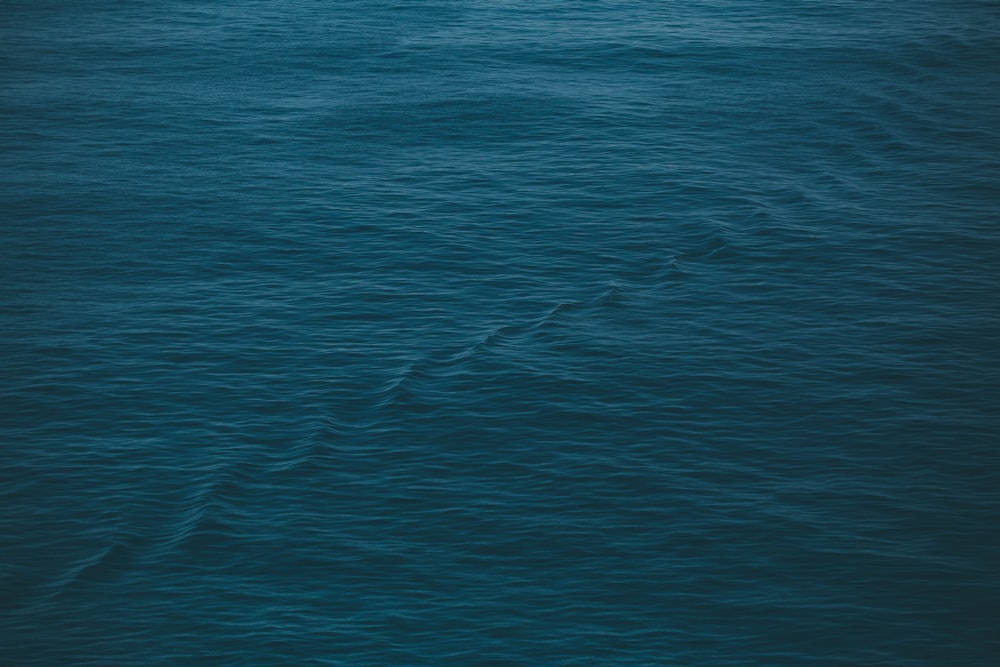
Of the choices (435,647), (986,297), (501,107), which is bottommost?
(435,647)

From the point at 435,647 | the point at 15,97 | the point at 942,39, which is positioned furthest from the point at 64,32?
the point at 435,647

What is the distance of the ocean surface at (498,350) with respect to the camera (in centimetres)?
7325

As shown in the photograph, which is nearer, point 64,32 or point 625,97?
point 625,97

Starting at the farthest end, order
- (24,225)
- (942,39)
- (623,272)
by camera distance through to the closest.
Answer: (942,39) < (24,225) < (623,272)

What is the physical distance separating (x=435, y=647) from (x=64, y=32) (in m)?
136

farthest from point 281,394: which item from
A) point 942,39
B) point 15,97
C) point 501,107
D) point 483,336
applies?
point 942,39

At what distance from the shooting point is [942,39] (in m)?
178

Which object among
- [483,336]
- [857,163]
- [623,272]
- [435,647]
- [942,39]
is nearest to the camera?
[435,647]

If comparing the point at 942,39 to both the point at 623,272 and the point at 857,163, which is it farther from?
the point at 623,272

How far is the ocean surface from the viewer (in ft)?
240

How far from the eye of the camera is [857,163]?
140125 mm

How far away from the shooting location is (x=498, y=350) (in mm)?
102062

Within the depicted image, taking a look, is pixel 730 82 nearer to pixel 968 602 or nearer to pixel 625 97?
pixel 625 97

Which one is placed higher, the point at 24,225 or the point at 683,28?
the point at 683,28
